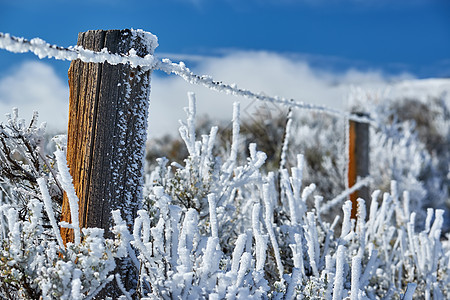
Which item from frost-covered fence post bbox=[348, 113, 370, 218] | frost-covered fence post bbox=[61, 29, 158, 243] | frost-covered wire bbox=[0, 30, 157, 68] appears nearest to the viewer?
frost-covered wire bbox=[0, 30, 157, 68]

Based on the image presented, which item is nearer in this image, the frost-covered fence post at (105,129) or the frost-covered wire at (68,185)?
the frost-covered wire at (68,185)

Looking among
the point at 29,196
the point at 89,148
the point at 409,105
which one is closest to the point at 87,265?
the point at 89,148

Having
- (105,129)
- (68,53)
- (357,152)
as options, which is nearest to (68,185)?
(105,129)

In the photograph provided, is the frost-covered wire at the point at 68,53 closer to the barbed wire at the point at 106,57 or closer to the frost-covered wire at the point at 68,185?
the barbed wire at the point at 106,57

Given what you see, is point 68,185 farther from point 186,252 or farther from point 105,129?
point 186,252

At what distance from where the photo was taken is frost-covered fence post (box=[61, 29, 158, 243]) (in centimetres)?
154

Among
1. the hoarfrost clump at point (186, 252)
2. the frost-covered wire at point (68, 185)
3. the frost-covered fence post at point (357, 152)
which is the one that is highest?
the frost-covered fence post at point (357, 152)

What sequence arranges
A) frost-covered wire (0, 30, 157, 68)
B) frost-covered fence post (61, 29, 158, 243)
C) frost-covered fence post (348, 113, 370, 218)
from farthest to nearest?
frost-covered fence post (348, 113, 370, 218), frost-covered fence post (61, 29, 158, 243), frost-covered wire (0, 30, 157, 68)

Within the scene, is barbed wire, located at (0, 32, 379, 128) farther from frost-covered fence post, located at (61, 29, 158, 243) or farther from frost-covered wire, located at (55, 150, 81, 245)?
frost-covered wire, located at (55, 150, 81, 245)

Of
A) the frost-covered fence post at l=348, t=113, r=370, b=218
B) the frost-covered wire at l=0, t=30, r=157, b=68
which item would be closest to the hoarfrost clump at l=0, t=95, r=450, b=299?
the frost-covered wire at l=0, t=30, r=157, b=68

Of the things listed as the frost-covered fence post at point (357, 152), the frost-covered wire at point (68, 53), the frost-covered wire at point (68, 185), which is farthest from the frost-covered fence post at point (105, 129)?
the frost-covered fence post at point (357, 152)

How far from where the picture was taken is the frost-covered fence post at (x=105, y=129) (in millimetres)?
1542

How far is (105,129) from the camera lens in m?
1.55

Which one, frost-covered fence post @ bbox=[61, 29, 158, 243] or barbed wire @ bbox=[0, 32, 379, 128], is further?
frost-covered fence post @ bbox=[61, 29, 158, 243]
